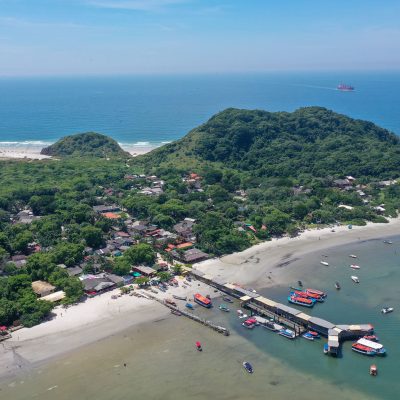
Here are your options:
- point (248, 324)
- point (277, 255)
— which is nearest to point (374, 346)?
point (248, 324)

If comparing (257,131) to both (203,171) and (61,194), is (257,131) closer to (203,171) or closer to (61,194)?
(203,171)

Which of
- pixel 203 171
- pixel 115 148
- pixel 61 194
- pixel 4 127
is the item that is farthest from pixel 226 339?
pixel 4 127

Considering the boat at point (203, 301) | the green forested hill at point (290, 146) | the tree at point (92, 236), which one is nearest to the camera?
the boat at point (203, 301)

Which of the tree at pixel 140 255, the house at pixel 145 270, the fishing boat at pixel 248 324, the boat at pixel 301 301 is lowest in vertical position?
the fishing boat at pixel 248 324

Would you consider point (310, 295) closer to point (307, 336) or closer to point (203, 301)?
point (307, 336)

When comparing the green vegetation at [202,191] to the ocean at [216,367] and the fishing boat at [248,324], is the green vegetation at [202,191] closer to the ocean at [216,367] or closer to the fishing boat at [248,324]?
the ocean at [216,367]

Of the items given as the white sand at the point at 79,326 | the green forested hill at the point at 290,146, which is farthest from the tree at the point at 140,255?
the green forested hill at the point at 290,146

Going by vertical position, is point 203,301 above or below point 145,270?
below
